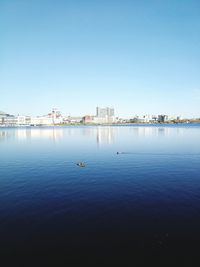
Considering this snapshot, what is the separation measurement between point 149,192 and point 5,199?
1543 cm

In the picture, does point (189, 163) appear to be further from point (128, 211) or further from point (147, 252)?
point (147, 252)

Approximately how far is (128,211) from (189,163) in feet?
84.6

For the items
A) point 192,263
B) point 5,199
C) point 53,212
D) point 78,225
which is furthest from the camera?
point 5,199

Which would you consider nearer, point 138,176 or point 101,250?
point 101,250

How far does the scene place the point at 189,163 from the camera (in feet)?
131

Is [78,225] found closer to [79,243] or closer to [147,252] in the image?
[79,243]

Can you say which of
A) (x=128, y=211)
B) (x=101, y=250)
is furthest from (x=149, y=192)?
(x=101, y=250)

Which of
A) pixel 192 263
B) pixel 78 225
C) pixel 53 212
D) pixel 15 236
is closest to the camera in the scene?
pixel 192 263

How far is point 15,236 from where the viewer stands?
1477 cm

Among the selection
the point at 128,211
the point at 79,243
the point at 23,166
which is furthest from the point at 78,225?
the point at 23,166

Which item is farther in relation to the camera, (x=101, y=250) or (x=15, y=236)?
(x=15, y=236)

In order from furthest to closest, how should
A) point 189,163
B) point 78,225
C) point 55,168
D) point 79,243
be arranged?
1. point 189,163
2. point 55,168
3. point 78,225
4. point 79,243

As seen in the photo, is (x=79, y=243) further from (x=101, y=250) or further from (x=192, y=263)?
(x=192, y=263)

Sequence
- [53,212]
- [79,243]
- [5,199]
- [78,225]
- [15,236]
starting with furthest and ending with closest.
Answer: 1. [5,199]
2. [53,212]
3. [78,225]
4. [15,236]
5. [79,243]
